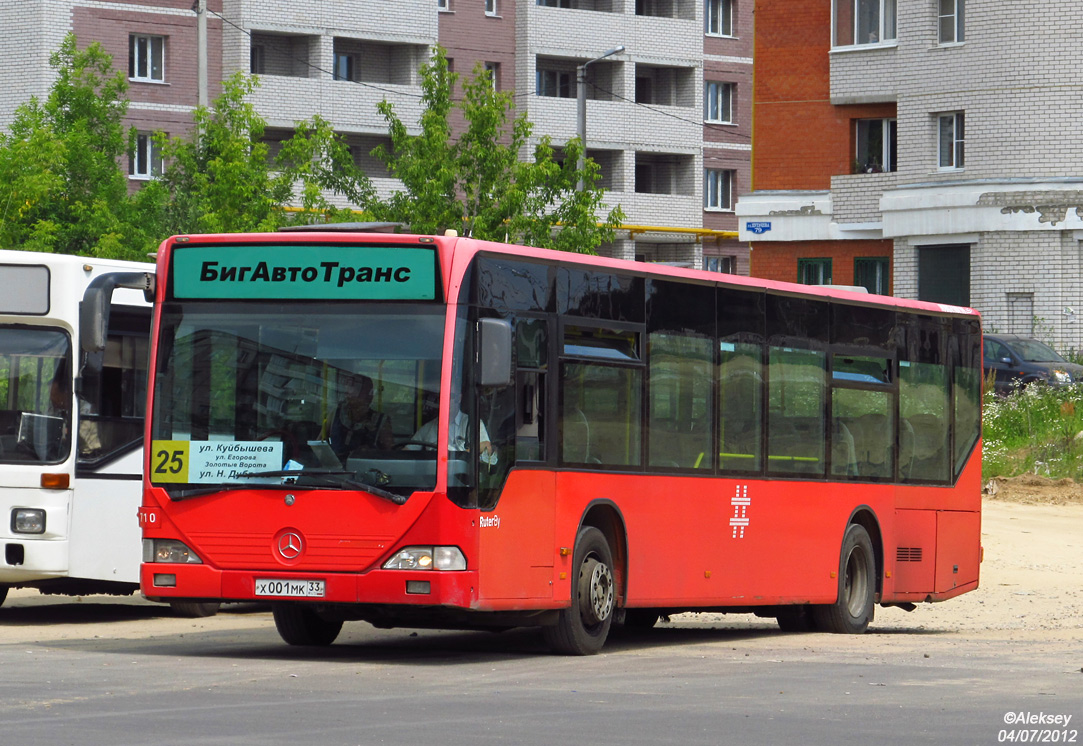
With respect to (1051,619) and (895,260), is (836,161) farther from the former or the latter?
(1051,619)

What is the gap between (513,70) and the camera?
219ft

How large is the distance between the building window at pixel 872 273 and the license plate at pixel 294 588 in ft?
108

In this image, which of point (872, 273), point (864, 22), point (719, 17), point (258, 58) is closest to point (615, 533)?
point (872, 273)

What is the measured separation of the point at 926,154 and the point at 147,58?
24.5m

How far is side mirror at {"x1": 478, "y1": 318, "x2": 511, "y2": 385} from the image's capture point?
513 inches

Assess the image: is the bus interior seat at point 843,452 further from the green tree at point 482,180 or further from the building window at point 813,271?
the building window at point 813,271

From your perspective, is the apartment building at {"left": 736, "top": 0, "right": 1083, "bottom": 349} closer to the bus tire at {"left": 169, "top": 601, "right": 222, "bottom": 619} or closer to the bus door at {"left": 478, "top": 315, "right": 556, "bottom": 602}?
the bus tire at {"left": 169, "top": 601, "right": 222, "bottom": 619}

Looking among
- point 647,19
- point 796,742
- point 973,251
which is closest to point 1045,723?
→ point 796,742

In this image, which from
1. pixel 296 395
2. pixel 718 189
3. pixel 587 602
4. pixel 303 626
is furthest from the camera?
pixel 718 189

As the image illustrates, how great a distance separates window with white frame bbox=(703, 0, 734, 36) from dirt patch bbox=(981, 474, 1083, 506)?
44.1m

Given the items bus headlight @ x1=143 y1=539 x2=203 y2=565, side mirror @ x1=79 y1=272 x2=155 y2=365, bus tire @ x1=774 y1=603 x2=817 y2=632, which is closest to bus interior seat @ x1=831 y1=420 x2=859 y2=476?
bus tire @ x1=774 y1=603 x2=817 y2=632

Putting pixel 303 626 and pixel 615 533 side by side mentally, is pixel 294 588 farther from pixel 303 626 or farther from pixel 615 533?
pixel 615 533

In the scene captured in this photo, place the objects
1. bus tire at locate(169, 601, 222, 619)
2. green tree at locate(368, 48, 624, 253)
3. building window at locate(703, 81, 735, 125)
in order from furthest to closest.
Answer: building window at locate(703, 81, 735, 125)
green tree at locate(368, 48, 624, 253)
bus tire at locate(169, 601, 222, 619)

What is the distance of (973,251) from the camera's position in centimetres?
4209
